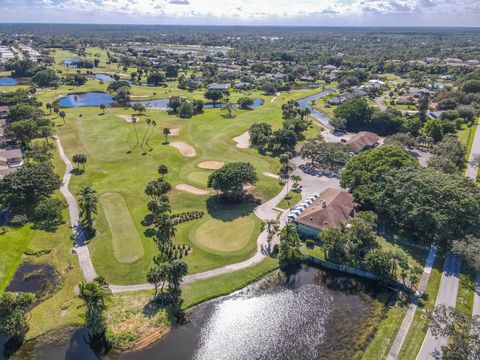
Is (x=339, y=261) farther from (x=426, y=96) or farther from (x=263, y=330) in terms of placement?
(x=426, y=96)

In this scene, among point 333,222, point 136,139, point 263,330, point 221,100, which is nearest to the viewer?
point 263,330

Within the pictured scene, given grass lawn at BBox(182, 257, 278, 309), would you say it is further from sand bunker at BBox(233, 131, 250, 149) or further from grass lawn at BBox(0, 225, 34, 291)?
sand bunker at BBox(233, 131, 250, 149)

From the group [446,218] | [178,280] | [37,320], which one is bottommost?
[37,320]

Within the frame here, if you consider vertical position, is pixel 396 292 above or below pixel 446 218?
below

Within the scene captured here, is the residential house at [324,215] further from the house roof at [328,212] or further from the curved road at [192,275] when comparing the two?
the curved road at [192,275]

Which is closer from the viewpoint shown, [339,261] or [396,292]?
[396,292]

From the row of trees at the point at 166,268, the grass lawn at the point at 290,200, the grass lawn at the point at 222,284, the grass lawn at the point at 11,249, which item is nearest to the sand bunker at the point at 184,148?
the grass lawn at the point at 290,200

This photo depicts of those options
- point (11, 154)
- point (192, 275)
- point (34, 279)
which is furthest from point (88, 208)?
point (11, 154)

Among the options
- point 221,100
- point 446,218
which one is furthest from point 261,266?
point 221,100

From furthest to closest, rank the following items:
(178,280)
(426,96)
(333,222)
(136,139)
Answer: (426,96), (136,139), (333,222), (178,280)
